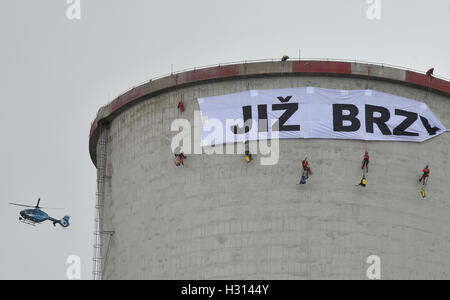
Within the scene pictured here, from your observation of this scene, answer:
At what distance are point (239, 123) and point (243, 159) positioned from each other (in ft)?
6.61

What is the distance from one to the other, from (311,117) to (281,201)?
4.86 metres

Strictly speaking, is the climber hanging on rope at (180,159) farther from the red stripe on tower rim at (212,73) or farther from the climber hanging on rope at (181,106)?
the red stripe on tower rim at (212,73)

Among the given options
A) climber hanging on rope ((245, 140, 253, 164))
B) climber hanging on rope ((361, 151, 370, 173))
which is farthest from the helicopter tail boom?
climber hanging on rope ((361, 151, 370, 173))

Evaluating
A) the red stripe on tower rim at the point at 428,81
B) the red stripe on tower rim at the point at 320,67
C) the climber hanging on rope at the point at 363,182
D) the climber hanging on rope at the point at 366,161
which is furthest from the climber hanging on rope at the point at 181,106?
the red stripe on tower rim at the point at 428,81

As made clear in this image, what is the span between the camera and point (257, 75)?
66.0 m

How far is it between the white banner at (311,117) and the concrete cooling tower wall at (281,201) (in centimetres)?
53

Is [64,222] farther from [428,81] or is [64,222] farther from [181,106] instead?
[428,81]

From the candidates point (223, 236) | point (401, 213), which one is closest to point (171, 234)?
point (223, 236)

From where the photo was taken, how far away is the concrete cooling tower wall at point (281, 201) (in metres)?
62.4

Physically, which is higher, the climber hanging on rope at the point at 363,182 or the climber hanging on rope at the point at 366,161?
the climber hanging on rope at the point at 366,161

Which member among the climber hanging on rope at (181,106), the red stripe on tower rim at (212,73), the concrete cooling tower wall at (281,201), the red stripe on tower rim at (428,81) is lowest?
the concrete cooling tower wall at (281,201)

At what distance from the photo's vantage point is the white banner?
64625mm

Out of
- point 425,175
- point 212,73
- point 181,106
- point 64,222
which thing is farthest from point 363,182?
point 64,222
